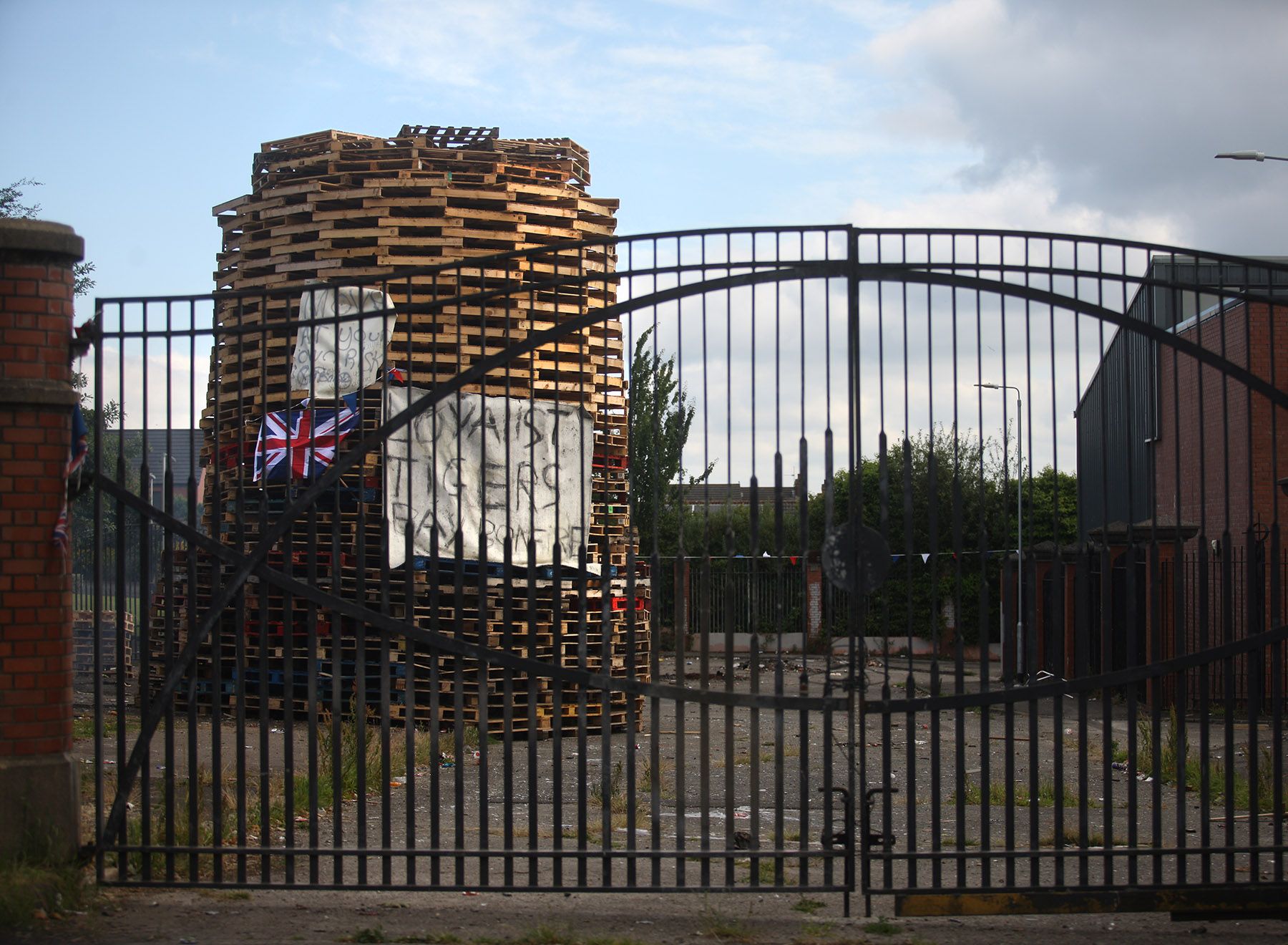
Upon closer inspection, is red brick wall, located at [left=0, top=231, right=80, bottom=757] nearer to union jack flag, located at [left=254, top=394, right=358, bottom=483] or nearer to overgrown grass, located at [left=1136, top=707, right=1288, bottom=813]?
union jack flag, located at [left=254, top=394, right=358, bottom=483]

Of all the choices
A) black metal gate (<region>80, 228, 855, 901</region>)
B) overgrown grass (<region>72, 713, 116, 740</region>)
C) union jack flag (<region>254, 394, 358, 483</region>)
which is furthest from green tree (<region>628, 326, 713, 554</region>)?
overgrown grass (<region>72, 713, 116, 740</region>)

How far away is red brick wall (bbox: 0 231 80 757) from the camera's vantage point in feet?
18.5

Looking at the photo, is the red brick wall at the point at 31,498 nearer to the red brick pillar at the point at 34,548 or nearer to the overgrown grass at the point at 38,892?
the red brick pillar at the point at 34,548

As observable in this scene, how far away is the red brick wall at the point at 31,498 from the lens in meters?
5.64

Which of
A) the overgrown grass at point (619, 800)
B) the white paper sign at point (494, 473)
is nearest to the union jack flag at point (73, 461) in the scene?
the white paper sign at point (494, 473)

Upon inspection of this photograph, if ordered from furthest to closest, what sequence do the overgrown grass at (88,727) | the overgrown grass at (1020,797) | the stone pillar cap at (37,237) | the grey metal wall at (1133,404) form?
the grey metal wall at (1133,404) < the overgrown grass at (88,727) < the overgrown grass at (1020,797) < the stone pillar cap at (37,237)

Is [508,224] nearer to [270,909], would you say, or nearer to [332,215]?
[332,215]

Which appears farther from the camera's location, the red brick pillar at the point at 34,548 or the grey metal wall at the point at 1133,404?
the grey metal wall at the point at 1133,404

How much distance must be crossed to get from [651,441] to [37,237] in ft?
13.2

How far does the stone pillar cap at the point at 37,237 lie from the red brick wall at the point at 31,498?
0.03 metres

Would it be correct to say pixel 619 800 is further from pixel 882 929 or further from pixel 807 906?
pixel 882 929

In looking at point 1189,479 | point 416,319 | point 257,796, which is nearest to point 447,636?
point 257,796

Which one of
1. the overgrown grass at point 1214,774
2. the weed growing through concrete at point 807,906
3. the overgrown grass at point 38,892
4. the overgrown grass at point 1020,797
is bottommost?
the overgrown grass at point 1020,797

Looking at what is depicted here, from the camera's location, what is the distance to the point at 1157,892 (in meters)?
5.51
